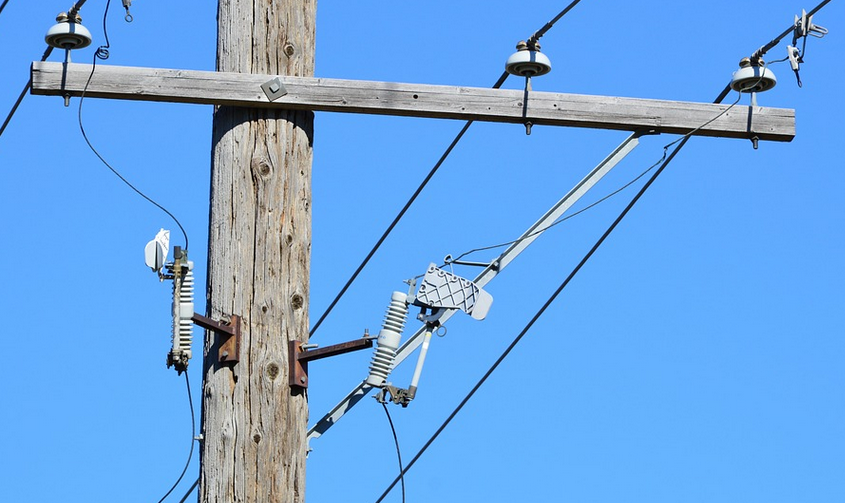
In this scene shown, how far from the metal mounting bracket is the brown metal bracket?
1.08m

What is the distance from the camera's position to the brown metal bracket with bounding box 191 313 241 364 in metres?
6.05

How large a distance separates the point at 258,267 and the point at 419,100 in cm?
117

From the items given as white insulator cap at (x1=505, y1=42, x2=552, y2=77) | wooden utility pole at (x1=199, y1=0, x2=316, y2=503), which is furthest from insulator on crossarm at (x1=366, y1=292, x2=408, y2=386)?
white insulator cap at (x1=505, y1=42, x2=552, y2=77)

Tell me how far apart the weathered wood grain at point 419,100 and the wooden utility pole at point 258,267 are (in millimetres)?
132

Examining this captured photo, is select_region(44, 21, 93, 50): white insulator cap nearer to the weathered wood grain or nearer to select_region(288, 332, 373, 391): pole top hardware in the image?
the weathered wood grain

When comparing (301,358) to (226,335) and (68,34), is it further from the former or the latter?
(68,34)

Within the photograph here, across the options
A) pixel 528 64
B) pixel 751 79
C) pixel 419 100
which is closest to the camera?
pixel 419 100

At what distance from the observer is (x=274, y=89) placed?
20.9ft

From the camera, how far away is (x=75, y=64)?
6.36 metres

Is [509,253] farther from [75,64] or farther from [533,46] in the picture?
[75,64]

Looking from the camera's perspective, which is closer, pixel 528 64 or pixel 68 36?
pixel 68 36

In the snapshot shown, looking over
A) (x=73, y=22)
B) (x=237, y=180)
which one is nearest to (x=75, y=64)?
(x=73, y=22)

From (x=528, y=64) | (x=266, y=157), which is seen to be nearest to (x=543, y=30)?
(x=528, y=64)

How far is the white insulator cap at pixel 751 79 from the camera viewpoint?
23.1ft
